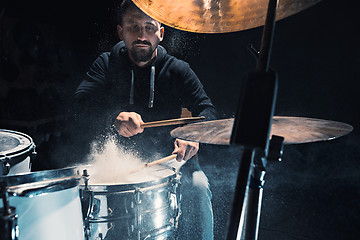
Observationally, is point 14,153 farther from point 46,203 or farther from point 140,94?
point 140,94

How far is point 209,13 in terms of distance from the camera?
1060 millimetres

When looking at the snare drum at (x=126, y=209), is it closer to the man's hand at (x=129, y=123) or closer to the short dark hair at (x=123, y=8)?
the man's hand at (x=129, y=123)

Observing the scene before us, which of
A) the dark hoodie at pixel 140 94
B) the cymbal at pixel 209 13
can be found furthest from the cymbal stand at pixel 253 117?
the dark hoodie at pixel 140 94

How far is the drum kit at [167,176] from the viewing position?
48 centimetres

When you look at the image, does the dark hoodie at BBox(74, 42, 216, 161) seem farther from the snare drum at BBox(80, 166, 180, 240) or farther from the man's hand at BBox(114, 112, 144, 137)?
the snare drum at BBox(80, 166, 180, 240)

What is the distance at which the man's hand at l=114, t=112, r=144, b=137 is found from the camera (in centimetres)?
177

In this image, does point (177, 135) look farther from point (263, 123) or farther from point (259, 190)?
point (263, 123)

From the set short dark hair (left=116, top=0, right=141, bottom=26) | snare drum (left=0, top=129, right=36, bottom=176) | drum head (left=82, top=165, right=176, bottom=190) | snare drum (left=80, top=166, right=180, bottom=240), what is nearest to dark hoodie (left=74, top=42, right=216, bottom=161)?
short dark hair (left=116, top=0, right=141, bottom=26)

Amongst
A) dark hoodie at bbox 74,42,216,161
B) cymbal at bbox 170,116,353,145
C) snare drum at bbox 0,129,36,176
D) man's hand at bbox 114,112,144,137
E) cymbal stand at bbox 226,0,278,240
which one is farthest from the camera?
dark hoodie at bbox 74,42,216,161

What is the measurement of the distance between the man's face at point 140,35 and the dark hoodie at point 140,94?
61 mm

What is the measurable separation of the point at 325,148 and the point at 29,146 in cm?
256

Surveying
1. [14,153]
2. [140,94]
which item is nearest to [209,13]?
[14,153]

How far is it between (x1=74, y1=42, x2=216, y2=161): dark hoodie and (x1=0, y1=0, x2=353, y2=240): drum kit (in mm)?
679

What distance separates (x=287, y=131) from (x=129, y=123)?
45.8 inches
